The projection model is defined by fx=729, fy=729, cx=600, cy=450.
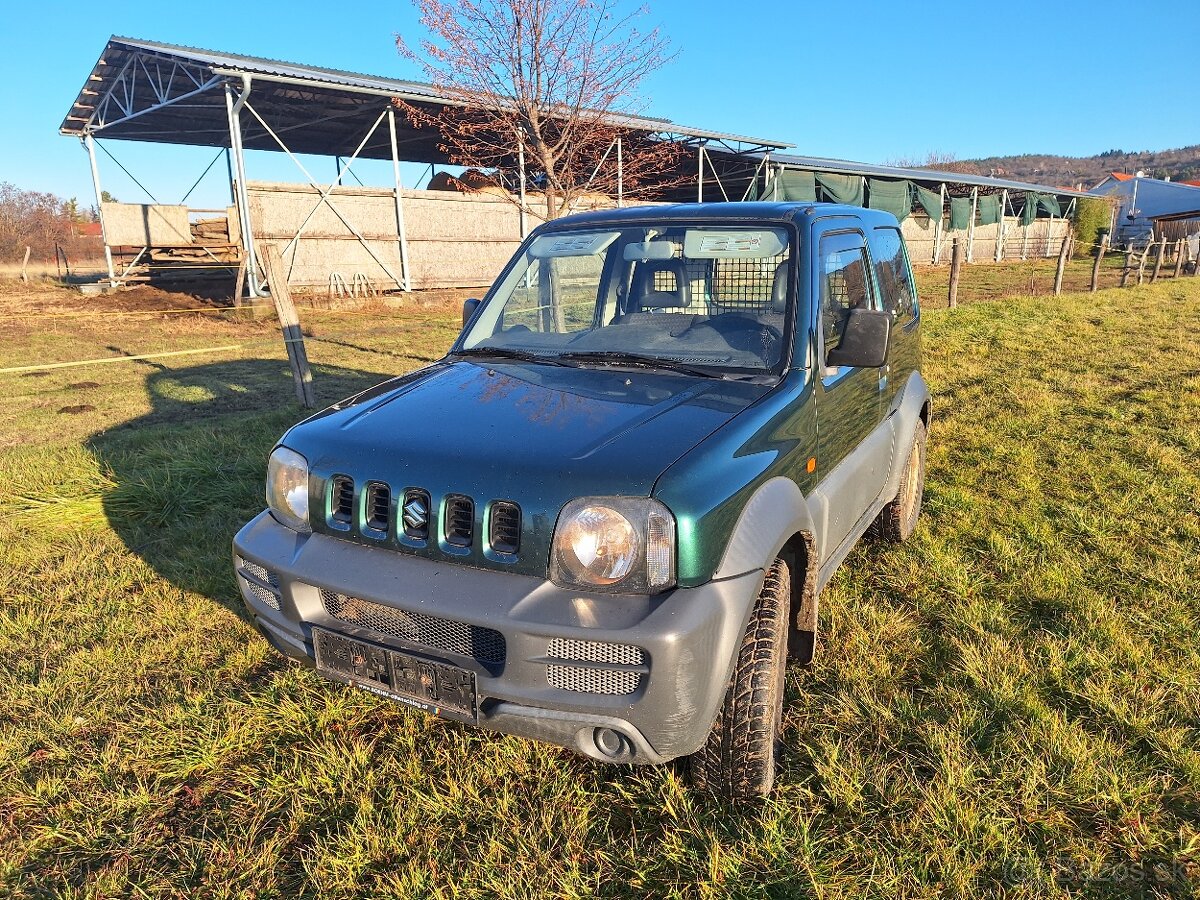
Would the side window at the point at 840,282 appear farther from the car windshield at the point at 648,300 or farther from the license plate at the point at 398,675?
the license plate at the point at 398,675

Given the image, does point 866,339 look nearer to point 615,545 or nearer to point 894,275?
point 615,545

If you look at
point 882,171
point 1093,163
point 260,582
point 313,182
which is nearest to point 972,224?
point 882,171

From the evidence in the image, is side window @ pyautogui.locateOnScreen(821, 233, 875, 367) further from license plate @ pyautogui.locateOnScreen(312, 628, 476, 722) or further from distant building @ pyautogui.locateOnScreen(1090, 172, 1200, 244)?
distant building @ pyautogui.locateOnScreen(1090, 172, 1200, 244)

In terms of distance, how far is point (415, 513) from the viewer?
2115mm

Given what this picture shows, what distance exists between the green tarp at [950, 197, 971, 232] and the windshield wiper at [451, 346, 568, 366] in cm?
3340

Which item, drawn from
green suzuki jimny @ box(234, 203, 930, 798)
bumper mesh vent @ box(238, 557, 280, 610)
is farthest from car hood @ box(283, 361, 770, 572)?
bumper mesh vent @ box(238, 557, 280, 610)

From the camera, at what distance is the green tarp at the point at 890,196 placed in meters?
26.7

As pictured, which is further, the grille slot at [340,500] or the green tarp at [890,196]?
the green tarp at [890,196]

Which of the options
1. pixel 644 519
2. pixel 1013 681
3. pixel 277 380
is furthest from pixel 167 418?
pixel 1013 681

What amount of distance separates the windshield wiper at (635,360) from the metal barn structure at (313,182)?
13.0 metres

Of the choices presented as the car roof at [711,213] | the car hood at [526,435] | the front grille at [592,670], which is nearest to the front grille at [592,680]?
the front grille at [592,670]

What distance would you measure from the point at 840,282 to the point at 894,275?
1.20 meters

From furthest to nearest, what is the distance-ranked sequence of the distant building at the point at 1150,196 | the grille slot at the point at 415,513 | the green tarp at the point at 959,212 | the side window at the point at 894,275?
the distant building at the point at 1150,196 < the green tarp at the point at 959,212 < the side window at the point at 894,275 < the grille slot at the point at 415,513

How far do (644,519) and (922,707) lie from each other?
1.51m
